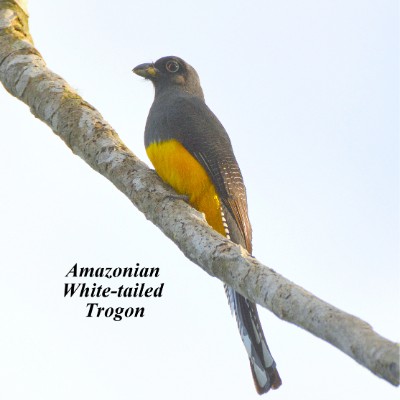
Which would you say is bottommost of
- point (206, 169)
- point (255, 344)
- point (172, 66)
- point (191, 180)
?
point (255, 344)

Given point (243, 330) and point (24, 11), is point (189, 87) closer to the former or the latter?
point (24, 11)

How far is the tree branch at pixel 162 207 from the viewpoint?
2.80 m

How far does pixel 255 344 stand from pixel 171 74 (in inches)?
113

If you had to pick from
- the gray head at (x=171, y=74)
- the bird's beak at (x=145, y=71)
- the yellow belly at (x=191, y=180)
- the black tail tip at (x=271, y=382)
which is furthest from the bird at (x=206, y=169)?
the bird's beak at (x=145, y=71)

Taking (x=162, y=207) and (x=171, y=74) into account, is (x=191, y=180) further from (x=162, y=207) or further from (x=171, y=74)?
(x=171, y=74)

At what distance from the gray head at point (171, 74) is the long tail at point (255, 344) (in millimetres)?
2182

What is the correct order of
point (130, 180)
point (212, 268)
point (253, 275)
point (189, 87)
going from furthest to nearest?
point (189, 87) → point (130, 180) → point (212, 268) → point (253, 275)

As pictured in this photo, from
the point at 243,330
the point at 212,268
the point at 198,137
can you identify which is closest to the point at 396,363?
the point at 212,268

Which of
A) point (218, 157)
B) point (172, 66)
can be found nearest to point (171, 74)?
point (172, 66)

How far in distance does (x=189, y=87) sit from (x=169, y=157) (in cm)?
144

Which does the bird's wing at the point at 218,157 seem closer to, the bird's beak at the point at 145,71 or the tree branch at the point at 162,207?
the tree branch at the point at 162,207

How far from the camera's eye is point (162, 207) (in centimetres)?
450

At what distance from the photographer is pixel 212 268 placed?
12.5ft

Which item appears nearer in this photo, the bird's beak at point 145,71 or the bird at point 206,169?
the bird at point 206,169
